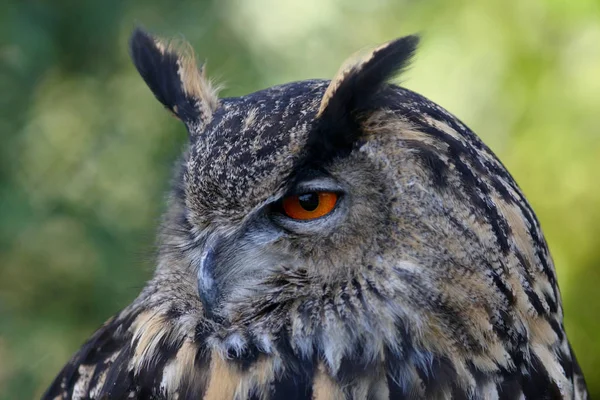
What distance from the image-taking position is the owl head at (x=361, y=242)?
125cm

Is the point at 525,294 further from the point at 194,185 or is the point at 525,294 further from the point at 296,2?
the point at 296,2

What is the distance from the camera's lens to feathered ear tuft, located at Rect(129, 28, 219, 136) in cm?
147

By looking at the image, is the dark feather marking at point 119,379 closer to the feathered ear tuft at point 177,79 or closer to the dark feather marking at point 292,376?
the dark feather marking at point 292,376

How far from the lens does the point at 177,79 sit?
1.56m

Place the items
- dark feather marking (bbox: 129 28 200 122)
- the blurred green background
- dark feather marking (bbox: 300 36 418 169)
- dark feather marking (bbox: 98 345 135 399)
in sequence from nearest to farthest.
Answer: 1. dark feather marking (bbox: 300 36 418 169)
2. dark feather marking (bbox: 98 345 135 399)
3. dark feather marking (bbox: 129 28 200 122)
4. the blurred green background

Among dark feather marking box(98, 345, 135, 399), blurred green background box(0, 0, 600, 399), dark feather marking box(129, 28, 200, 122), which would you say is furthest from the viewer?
blurred green background box(0, 0, 600, 399)

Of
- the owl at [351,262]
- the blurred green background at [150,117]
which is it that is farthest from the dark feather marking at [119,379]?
the blurred green background at [150,117]

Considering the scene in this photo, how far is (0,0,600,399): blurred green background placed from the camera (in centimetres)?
355

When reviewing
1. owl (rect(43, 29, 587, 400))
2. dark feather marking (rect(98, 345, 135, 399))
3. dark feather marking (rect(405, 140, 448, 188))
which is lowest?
dark feather marking (rect(98, 345, 135, 399))

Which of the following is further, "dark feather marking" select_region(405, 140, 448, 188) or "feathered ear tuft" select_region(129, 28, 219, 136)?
"feathered ear tuft" select_region(129, 28, 219, 136)

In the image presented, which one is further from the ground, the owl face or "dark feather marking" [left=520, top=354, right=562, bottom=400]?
the owl face

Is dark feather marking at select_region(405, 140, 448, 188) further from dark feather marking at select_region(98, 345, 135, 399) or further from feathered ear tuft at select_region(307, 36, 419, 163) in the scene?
dark feather marking at select_region(98, 345, 135, 399)

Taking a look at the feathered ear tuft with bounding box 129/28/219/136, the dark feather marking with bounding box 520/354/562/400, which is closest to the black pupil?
the feathered ear tuft with bounding box 129/28/219/136

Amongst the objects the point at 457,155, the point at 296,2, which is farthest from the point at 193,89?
the point at 296,2
